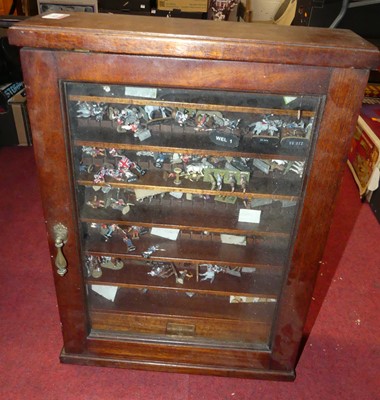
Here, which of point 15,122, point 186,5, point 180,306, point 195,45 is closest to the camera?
point 195,45

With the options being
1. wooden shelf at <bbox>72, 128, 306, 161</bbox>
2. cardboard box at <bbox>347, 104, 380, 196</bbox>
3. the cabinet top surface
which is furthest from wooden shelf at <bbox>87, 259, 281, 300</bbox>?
cardboard box at <bbox>347, 104, 380, 196</bbox>

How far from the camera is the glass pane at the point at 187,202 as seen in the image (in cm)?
117

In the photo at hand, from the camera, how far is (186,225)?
136 cm

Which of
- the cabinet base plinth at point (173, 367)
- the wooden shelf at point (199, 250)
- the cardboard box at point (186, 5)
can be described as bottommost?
the cabinet base plinth at point (173, 367)

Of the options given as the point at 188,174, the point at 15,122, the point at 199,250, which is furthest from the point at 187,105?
the point at 15,122

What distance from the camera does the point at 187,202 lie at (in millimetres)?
1466

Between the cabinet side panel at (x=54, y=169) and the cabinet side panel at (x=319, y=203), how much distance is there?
2.18ft

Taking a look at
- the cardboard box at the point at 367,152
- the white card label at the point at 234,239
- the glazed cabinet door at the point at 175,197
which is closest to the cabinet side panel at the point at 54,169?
the glazed cabinet door at the point at 175,197

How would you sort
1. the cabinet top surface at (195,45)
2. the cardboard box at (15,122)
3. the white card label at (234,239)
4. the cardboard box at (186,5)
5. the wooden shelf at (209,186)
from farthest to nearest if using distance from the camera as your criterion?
the cardboard box at (186,5) → the cardboard box at (15,122) → the white card label at (234,239) → the wooden shelf at (209,186) → the cabinet top surface at (195,45)

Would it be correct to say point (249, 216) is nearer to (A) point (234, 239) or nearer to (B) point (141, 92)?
(A) point (234, 239)

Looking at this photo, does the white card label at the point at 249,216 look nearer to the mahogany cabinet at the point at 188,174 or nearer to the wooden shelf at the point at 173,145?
the mahogany cabinet at the point at 188,174

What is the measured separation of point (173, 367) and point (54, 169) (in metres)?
0.89

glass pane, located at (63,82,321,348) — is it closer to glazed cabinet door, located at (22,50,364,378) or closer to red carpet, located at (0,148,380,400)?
glazed cabinet door, located at (22,50,364,378)

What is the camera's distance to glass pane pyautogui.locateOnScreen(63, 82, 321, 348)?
3.84 ft
